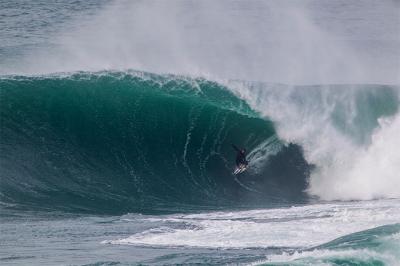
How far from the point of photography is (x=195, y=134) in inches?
1011

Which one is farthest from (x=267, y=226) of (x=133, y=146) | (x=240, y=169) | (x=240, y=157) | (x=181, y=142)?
(x=181, y=142)

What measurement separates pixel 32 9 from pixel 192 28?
6.72 meters

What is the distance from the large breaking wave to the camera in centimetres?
2191

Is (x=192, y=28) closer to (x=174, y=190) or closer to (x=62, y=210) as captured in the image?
(x=174, y=190)

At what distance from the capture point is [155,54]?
102 feet

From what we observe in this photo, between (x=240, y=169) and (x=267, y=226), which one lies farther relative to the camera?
(x=240, y=169)

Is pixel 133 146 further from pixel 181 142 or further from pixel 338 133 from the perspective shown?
pixel 338 133

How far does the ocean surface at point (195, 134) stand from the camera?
643 inches

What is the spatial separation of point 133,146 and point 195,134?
2.00 metres

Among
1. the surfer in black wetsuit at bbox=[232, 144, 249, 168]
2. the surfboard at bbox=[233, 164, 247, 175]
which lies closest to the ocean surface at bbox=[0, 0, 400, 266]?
the surfboard at bbox=[233, 164, 247, 175]

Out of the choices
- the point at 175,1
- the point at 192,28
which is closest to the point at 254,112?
the point at 192,28

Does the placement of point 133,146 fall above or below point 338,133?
above

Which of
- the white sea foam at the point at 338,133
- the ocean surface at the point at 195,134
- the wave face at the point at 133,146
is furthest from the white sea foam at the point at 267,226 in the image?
the white sea foam at the point at 338,133

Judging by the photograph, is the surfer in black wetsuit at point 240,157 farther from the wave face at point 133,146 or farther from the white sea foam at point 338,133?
the white sea foam at point 338,133
